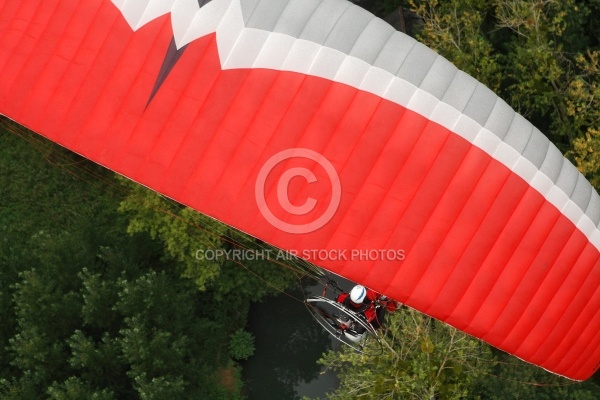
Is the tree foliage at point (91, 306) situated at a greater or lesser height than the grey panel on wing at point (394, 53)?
lesser

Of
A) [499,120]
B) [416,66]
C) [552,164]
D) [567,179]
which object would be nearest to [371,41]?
[416,66]

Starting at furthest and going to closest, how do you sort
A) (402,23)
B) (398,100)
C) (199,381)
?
(402,23) < (199,381) < (398,100)

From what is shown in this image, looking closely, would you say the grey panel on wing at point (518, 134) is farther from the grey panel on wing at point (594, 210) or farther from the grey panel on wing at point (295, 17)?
the grey panel on wing at point (295, 17)

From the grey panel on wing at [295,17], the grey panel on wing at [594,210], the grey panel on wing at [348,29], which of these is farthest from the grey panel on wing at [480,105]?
the grey panel on wing at [295,17]

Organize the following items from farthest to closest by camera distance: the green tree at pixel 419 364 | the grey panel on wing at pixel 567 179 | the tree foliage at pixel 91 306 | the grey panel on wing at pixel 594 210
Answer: the tree foliage at pixel 91 306, the green tree at pixel 419 364, the grey panel on wing at pixel 594 210, the grey panel on wing at pixel 567 179

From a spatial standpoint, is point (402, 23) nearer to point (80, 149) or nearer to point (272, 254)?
point (272, 254)

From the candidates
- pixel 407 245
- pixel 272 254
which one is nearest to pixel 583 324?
pixel 407 245

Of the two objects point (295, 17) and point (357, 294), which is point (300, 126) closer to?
point (295, 17)
